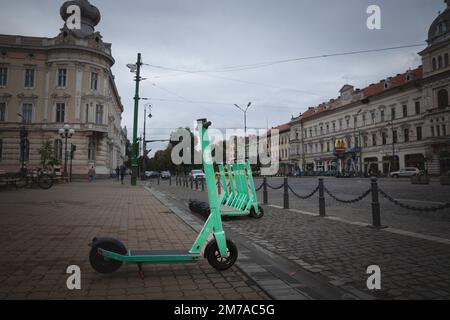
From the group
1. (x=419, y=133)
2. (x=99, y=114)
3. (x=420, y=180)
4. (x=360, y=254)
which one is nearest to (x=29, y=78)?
(x=99, y=114)

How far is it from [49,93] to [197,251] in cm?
4134

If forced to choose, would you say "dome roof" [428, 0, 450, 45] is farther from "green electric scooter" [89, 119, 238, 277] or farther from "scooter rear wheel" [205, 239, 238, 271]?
"scooter rear wheel" [205, 239, 238, 271]

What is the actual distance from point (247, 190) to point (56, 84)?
3756cm

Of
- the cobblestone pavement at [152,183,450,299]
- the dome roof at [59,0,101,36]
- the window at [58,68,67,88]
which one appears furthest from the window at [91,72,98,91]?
the cobblestone pavement at [152,183,450,299]

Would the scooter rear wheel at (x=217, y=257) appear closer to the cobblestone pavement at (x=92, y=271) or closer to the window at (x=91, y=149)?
the cobblestone pavement at (x=92, y=271)

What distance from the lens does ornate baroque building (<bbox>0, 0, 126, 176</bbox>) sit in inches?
1497

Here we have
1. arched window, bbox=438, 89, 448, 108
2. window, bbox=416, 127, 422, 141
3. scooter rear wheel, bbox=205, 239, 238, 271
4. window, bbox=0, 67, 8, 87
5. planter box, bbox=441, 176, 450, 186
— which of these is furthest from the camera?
window, bbox=416, 127, 422, 141

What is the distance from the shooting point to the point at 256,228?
7.13m

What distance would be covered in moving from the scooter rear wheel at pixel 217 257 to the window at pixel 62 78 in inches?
1606

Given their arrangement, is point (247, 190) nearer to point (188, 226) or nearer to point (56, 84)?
point (188, 226)

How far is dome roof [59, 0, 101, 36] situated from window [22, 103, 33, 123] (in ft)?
34.3

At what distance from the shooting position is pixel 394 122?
4972 centimetres

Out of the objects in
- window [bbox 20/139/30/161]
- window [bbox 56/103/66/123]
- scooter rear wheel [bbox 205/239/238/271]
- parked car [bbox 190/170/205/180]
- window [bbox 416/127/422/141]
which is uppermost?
window [bbox 56/103/66/123]
